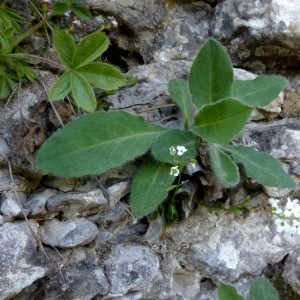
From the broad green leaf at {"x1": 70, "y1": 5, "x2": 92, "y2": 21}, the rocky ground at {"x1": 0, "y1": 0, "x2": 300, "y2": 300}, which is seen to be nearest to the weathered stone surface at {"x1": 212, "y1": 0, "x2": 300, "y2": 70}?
the rocky ground at {"x1": 0, "y1": 0, "x2": 300, "y2": 300}

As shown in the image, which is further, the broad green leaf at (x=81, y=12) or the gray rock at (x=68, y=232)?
the broad green leaf at (x=81, y=12)

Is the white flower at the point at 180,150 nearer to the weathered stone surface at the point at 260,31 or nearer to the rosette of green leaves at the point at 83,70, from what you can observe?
the rosette of green leaves at the point at 83,70

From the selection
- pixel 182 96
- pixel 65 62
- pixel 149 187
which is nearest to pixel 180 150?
pixel 149 187

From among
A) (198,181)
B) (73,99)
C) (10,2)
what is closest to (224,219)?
(198,181)

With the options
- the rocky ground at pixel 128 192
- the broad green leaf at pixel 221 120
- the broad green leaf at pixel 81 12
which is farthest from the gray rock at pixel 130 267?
the broad green leaf at pixel 81 12

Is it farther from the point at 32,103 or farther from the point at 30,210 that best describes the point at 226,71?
the point at 30,210

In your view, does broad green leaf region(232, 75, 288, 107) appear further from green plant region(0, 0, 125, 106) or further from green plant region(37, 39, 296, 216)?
green plant region(0, 0, 125, 106)

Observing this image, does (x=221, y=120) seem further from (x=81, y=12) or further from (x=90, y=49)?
(x=81, y=12)
